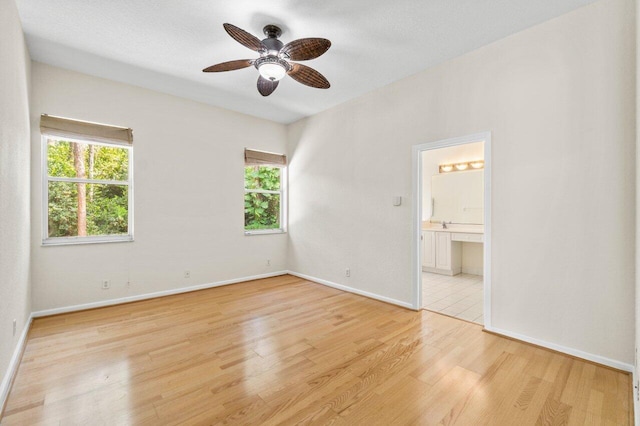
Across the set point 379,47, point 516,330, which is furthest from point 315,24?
point 516,330

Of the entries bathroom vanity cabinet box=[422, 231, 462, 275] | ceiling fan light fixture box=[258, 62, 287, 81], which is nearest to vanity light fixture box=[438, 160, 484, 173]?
bathroom vanity cabinet box=[422, 231, 462, 275]

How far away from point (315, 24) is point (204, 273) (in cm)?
382

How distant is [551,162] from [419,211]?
1411 mm

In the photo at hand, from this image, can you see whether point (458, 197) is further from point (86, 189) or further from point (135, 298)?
point (86, 189)

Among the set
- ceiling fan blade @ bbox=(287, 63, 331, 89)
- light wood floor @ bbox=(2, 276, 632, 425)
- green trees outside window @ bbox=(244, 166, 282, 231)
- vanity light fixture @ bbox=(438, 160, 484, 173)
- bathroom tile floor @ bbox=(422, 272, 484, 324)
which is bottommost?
light wood floor @ bbox=(2, 276, 632, 425)

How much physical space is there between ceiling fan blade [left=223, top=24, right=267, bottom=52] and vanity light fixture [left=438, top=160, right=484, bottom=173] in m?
4.90

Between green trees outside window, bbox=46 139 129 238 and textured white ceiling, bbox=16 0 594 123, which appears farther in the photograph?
green trees outside window, bbox=46 139 129 238

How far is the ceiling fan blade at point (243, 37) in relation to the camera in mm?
2178

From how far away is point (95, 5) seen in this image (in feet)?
7.85

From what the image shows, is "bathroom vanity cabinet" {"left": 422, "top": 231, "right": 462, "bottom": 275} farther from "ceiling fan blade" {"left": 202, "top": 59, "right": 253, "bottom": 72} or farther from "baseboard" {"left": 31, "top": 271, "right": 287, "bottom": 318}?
"ceiling fan blade" {"left": 202, "top": 59, "right": 253, "bottom": 72}

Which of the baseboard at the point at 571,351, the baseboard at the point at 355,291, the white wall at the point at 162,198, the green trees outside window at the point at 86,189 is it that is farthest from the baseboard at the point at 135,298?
the baseboard at the point at 571,351

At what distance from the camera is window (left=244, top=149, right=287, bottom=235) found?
17.2 feet

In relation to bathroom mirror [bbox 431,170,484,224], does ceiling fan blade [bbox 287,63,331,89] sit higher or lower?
higher

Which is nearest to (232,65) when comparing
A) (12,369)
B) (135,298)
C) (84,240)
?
(84,240)
